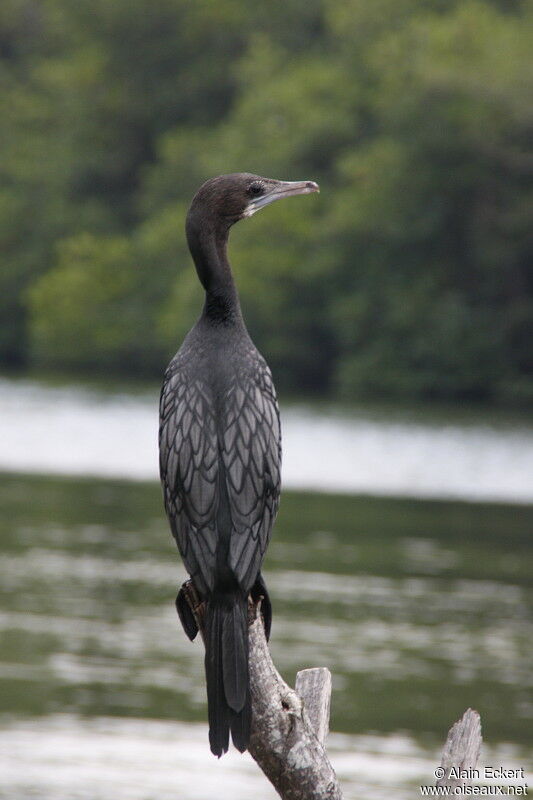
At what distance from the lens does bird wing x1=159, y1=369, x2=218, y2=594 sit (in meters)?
4.66

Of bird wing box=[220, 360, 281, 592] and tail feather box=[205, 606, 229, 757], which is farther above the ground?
bird wing box=[220, 360, 281, 592]

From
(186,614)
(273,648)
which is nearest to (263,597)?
(186,614)

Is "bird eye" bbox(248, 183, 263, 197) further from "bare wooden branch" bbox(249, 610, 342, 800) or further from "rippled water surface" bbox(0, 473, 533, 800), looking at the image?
"rippled water surface" bbox(0, 473, 533, 800)

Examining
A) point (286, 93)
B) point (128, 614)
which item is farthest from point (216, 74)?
point (128, 614)

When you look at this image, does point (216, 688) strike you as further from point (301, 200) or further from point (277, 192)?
point (301, 200)

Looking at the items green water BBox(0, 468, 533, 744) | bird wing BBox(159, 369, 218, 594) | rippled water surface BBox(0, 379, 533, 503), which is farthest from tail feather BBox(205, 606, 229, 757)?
rippled water surface BBox(0, 379, 533, 503)

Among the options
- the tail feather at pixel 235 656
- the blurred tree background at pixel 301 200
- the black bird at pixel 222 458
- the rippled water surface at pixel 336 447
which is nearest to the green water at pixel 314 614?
the rippled water surface at pixel 336 447

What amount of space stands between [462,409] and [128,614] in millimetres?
28413

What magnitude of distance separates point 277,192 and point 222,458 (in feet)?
3.14

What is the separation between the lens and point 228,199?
16.6ft

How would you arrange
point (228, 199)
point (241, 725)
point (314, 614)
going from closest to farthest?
point (241, 725) < point (228, 199) < point (314, 614)

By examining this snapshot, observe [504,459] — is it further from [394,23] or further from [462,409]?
[394,23]

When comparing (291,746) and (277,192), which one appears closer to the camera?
(291,746)

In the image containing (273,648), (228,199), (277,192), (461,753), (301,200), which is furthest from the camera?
(301,200)
